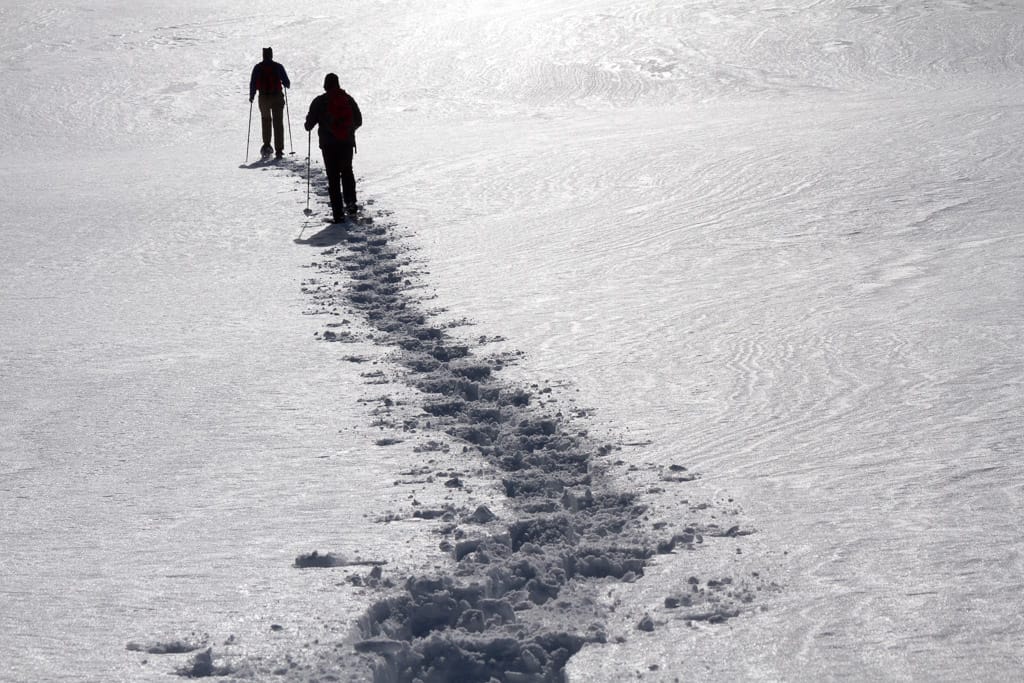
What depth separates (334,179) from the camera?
10.2 meters

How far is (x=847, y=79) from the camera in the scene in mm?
16781

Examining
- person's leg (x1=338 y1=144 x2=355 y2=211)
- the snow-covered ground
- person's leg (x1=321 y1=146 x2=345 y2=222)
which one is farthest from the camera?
person's leg (x1=338 y1=144 x2=355 y2=211)

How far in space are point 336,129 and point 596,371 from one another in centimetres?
558

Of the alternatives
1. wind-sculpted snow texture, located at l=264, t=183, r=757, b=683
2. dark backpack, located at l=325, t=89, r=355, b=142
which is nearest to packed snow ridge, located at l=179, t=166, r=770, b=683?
wind-sculpted snow texture, located at l=264, t=183, r=757, b=683

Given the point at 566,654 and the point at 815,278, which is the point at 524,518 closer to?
the point at 566,654

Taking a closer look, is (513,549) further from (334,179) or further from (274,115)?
(274,115)

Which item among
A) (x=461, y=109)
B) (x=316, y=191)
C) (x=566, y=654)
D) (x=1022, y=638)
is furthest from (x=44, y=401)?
(x=461, y=109)

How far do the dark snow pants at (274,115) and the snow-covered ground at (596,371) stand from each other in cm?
33

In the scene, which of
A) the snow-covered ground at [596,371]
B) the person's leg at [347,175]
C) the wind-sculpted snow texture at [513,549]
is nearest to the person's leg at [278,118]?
the snow-covered ground at [596,371]

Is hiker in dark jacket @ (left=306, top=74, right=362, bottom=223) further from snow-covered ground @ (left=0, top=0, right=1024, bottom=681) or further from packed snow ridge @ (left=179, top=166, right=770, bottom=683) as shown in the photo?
packed snow ridge @ (left=179, top=166, right=770, bottom=683)

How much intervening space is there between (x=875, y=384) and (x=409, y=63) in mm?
15843

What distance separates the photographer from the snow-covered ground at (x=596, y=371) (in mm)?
3172

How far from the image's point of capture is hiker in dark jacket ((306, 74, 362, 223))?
33.3 ft

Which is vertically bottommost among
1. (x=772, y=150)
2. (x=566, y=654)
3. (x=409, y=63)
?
(x=566, y=654)
